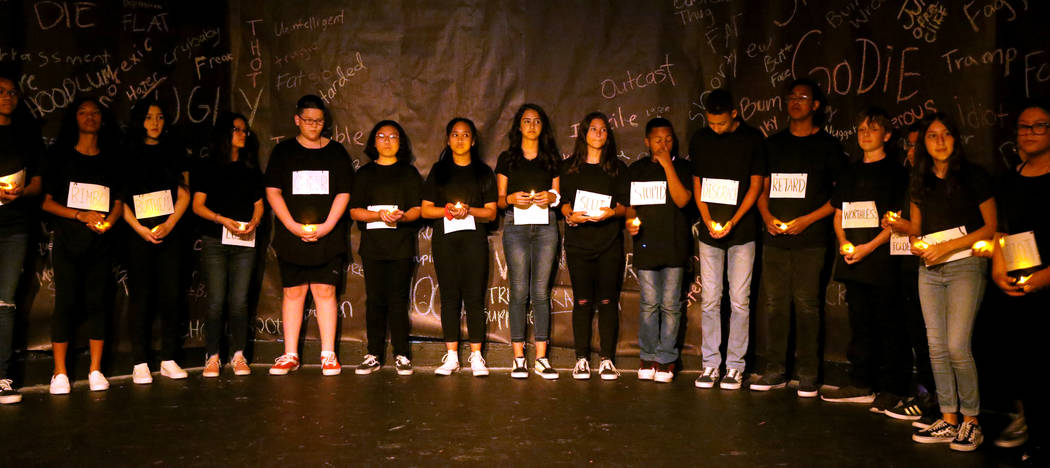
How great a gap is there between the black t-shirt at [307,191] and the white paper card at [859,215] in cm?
323

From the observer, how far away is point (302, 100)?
5.84m

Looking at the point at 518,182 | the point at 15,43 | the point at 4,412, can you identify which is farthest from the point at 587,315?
the point at 15,43

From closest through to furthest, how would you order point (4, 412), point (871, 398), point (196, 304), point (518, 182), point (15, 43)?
point (4, 412)
point (871, 398)
point (15, 43)
point (518, 182)
point (196, 304)

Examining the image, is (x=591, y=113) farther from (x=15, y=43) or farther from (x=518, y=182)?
(x=15, y=43)

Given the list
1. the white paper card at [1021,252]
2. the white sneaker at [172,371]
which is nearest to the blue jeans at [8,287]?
the white sneaker at [172,371]

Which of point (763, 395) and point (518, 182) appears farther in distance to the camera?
point (518, 182)

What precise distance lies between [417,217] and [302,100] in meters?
1.15

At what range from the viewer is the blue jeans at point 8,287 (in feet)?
15.8

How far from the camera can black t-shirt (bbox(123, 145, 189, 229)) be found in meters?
5.36

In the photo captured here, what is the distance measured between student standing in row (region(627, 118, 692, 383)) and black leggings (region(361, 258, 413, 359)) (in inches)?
62.8

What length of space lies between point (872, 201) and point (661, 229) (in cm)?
129

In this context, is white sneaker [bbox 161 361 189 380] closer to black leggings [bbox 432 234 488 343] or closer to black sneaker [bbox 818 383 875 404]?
black leggings [bbox 432 234 488 343]

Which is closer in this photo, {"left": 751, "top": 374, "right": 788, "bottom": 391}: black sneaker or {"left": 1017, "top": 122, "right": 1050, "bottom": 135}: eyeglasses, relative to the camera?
{"left": 1017, "top": 122, "right": 1050, "bottom": 135}: eyeglasses

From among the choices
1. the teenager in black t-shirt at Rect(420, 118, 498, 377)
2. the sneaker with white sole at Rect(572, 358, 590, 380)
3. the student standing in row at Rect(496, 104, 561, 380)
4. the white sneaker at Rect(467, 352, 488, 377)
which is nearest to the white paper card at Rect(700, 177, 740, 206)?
the student standing in row at Rect(496, 104, 561, 380)
